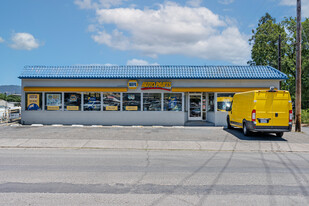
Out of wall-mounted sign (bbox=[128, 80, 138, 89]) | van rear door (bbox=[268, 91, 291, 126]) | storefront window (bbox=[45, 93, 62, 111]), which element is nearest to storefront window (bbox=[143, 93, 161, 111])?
wall-mounted sign (bbox=[128, 80, 138, 89])

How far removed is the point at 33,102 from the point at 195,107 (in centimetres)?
1220

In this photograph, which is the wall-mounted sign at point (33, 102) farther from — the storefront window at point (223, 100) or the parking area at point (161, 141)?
the storefront window at point (223, 100)

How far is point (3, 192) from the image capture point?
5016 mm

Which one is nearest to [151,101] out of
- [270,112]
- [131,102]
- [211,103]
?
[131,102]

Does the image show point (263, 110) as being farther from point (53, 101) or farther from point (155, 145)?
point (53, 101)

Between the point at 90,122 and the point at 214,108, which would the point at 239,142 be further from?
the point at 90,122

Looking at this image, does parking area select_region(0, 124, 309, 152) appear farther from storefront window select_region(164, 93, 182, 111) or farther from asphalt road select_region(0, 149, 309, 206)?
storefront window select_region(164, 93, 182, 111)

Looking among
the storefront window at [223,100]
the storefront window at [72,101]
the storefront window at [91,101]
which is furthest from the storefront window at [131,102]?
the storefront window at [223,100]

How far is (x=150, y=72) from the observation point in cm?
1797

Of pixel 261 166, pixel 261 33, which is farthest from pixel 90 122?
pixel 261 33

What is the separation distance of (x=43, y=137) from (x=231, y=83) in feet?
41.2

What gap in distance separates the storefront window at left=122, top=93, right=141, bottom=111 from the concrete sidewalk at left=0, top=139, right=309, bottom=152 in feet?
21.3

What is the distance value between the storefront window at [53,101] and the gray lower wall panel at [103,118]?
1.31ft

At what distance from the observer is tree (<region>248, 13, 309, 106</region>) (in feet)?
104
